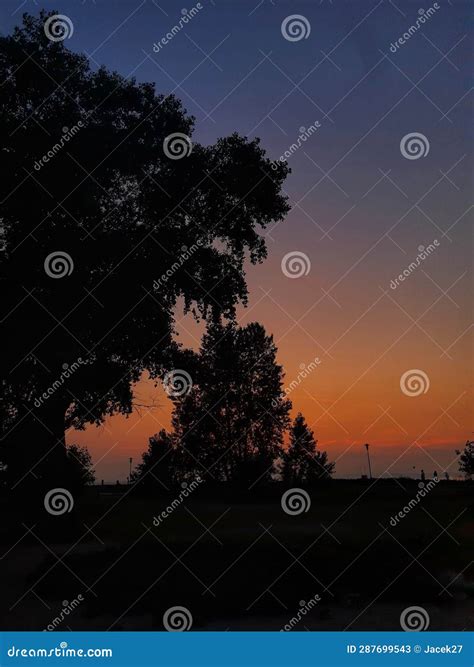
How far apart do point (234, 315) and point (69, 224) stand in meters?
6.44

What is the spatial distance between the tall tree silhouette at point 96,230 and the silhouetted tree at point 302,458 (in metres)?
46.1

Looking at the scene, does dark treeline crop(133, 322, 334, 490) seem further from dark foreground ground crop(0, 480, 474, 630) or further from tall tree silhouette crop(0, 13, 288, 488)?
dark foreground ground crop(0, 480, 474, 630)

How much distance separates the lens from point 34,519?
2355cm

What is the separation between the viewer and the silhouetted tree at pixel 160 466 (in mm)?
40500

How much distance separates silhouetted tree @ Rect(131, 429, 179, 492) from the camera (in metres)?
40.5

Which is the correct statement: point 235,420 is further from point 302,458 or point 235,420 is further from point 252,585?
point 252,585

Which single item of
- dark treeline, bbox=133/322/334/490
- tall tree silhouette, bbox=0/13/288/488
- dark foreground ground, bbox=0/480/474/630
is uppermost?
dark treeline, bbox=133/322/334/490

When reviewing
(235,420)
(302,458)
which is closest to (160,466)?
(235,420)

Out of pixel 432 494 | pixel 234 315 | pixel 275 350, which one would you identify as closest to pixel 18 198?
pixel 234 315

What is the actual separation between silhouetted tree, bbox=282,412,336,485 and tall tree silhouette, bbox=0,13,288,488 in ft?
151

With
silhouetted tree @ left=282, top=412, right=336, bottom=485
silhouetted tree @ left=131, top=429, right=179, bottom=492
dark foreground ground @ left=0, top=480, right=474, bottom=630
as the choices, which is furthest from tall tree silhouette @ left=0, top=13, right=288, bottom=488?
silhouetted tree @ left=282, top=412, right=336, bottom=485

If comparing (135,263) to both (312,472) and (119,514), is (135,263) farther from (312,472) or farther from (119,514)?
(312,472)

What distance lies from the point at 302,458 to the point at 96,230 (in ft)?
191

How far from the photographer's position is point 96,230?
883 inches
